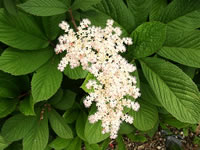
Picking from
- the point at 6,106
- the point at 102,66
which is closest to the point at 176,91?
the point at 102,66

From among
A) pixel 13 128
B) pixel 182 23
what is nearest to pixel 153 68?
pixel 182 23

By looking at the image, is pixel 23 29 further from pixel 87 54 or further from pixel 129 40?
pixel 129 40

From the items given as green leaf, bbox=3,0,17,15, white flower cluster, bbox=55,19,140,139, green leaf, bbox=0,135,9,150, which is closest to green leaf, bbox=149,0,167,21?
white flower cluster, bbox=55,19,140,139

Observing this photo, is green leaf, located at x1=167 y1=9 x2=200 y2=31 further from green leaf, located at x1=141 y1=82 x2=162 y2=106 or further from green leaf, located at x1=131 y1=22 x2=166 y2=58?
green leaf, located at x1=141 y1=82 x2=162 y2=106

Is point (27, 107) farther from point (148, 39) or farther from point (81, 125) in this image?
point (148, 39)

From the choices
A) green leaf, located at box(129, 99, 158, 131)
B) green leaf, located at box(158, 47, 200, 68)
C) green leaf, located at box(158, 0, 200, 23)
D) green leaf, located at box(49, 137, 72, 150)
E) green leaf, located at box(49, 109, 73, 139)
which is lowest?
green leaf, located at box(49, 137, 72, 150)

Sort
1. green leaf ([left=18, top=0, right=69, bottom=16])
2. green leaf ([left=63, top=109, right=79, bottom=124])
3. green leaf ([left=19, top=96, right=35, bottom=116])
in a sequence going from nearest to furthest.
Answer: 1. green leaf ([left=18, top=0, right=69, bottom=16])
2. green leaf ([left=19, top=96, right=35, bottom=116])
3. green leaf ([left=63, top=109, right=79, bottom=124])

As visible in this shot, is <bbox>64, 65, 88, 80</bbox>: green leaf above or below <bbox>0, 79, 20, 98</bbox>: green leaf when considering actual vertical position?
above

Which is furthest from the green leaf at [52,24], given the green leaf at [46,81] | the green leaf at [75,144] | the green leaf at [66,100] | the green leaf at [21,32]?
the green leaf at [75,144]
